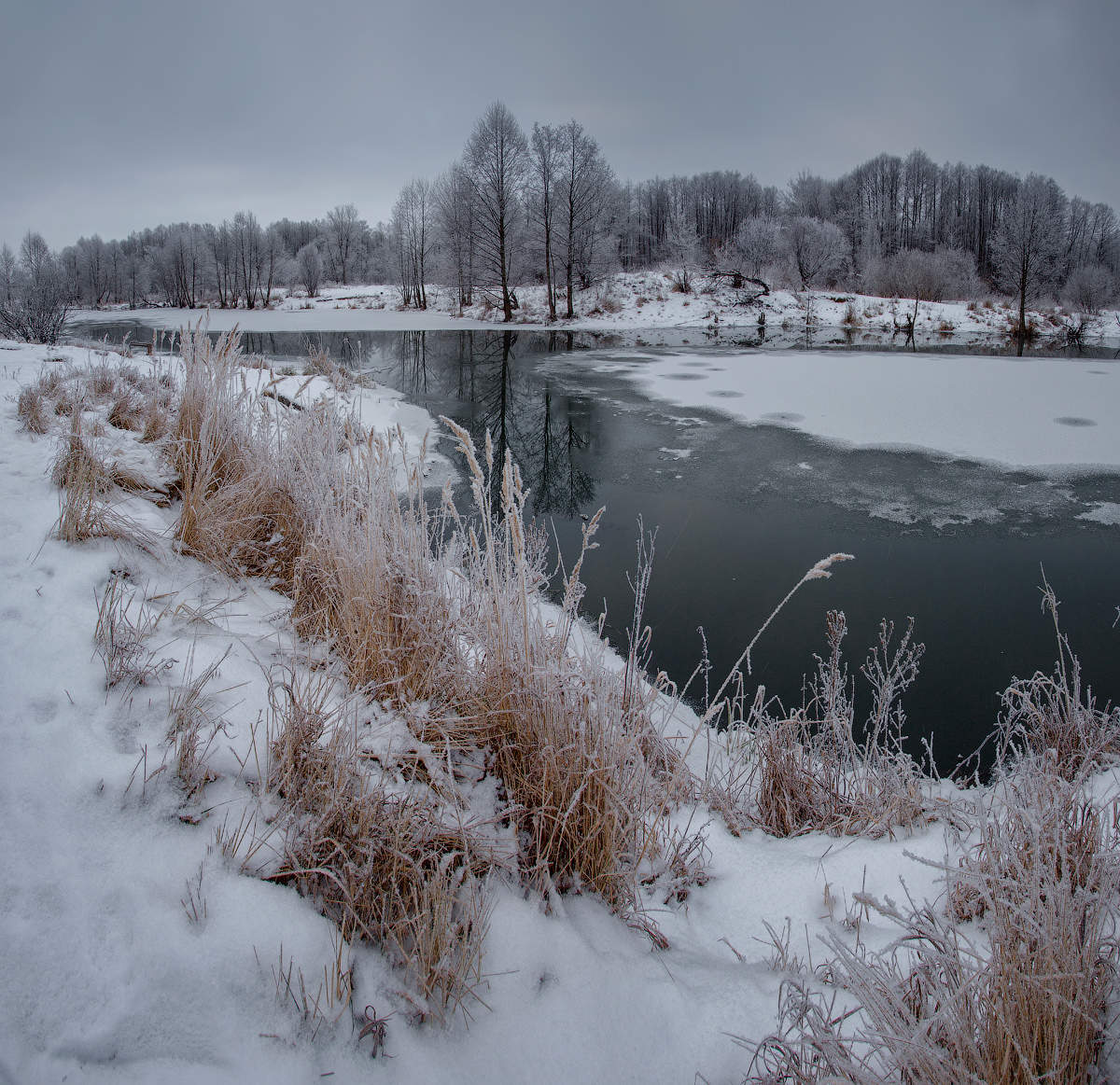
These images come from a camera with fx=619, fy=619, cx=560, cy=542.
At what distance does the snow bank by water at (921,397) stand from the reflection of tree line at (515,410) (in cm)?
227

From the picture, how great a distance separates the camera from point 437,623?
2340mm

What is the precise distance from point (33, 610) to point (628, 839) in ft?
6.98

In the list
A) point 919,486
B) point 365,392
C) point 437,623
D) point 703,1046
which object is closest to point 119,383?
point 365,392

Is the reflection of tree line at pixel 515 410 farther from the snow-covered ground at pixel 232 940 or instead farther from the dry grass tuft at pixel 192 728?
the snow-covered ground at pixel 232 940

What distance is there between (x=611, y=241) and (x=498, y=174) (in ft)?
22.4

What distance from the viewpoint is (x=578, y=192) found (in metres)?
27.8

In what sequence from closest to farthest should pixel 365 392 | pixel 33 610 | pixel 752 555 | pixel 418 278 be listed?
1. pixel 33 610
2. pixel 752 555
3. pixel 365 392
4. pixel 418 278

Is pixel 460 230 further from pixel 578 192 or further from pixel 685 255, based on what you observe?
pixel 685 255

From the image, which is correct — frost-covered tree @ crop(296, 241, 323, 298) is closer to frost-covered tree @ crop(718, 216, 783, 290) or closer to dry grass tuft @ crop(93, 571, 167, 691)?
frost-covered tree @ crop(718, 216, 783, 290)

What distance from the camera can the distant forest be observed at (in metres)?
27.0

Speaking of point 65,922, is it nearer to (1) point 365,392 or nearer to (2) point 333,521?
(2) point 333,521

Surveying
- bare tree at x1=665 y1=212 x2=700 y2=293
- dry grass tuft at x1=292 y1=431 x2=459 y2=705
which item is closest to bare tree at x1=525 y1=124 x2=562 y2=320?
bare tree at x1=665 y1=212 x2=700 y2=293

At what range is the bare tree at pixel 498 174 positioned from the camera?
26156 millimetres

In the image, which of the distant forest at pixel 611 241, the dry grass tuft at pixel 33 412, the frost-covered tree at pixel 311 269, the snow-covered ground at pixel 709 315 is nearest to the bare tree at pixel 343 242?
the distant forest at pixel 611 241
